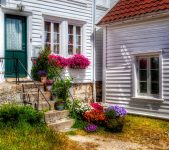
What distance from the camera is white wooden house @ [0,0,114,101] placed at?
41.8ft

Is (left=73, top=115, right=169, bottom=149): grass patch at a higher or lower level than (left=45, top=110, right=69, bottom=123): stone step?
lower

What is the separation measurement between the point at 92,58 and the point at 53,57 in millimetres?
2661

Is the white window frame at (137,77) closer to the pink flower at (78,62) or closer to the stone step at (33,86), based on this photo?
the pink flower at (78,62)

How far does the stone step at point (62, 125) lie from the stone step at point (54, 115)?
0.45 ft

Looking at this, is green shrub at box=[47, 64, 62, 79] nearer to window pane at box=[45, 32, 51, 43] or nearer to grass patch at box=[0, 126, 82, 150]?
window pane at box=[45, 32, 51, 43]

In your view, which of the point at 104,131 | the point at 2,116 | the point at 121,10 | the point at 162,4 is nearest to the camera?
the point at 2,116

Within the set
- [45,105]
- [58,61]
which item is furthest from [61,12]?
[45,105]

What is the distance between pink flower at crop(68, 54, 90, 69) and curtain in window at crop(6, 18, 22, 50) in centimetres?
251

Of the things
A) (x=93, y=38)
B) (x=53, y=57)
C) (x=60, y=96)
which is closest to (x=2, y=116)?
(x=60, y=96)

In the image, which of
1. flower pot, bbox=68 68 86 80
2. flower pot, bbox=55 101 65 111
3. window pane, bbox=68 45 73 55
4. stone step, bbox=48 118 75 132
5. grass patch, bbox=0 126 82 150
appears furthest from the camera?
window pane, bbox=68 45 73 55

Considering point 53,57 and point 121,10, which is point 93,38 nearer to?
point 121,10

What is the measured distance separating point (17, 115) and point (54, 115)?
1501mm

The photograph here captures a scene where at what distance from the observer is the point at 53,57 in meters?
13.6

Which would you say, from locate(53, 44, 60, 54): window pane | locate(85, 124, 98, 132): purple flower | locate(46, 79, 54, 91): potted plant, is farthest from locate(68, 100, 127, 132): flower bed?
locate(53, 44, 60, 54): window pane
